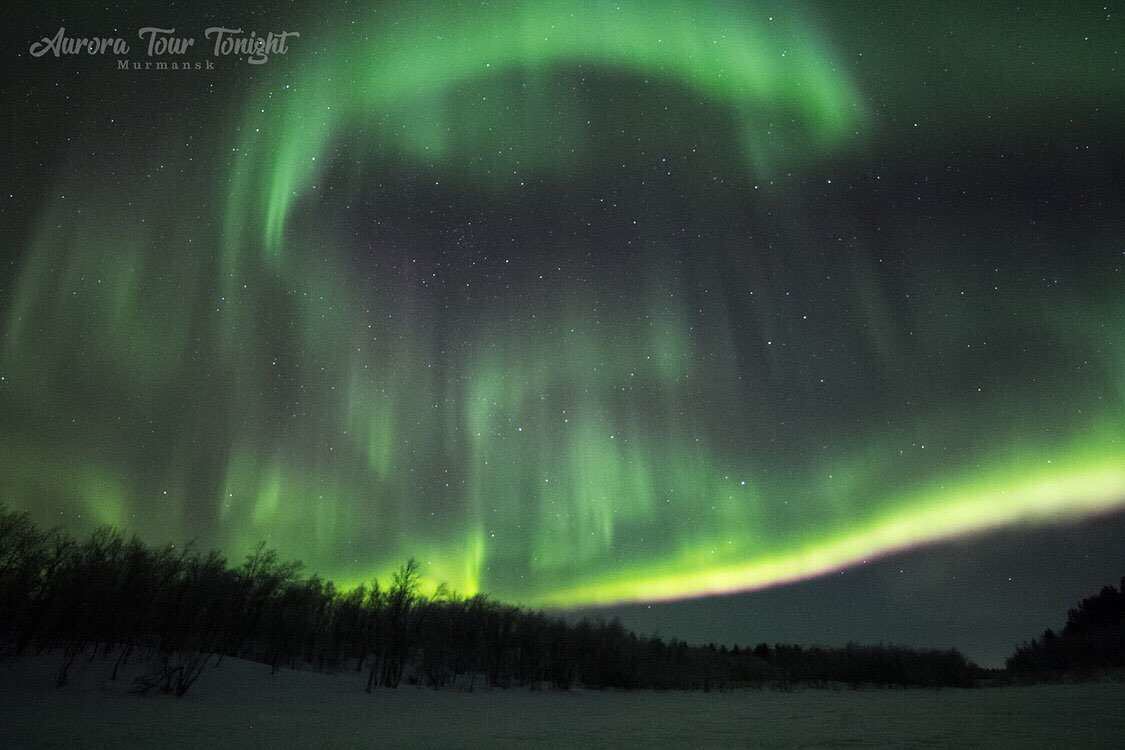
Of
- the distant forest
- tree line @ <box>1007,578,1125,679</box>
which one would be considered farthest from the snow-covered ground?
tree line @ <box>1007,578,1125,679</box>

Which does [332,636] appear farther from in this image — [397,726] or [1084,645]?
[1084,645]

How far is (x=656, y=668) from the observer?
124875 millimetres

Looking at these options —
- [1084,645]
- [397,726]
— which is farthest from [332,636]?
[1084,645]

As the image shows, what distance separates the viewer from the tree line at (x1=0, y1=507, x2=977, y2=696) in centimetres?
5097

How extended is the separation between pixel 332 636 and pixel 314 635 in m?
3.33

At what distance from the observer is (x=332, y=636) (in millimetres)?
94500

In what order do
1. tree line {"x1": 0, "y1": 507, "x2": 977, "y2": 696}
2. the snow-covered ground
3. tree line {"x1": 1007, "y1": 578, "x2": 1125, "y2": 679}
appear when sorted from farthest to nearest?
1. tree line {"x1": 1007, "y1": 578, "x2": 1125, "y2": 679}
2. tree line {"x1": 0, "y1": 507, "x2": 977, "y2": 696}
3. the snow-covered ground

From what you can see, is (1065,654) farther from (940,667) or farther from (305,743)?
(305,743)

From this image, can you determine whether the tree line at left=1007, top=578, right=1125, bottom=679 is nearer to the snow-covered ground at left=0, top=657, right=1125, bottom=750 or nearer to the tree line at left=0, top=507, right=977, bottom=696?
the tree line at left=0, top=507, right=977, bottom=696

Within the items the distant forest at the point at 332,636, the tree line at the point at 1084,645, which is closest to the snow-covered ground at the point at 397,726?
the distant forest at the point at 332,636

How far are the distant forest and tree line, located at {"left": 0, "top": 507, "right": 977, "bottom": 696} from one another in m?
0.16

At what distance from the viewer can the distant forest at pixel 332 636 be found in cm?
5106

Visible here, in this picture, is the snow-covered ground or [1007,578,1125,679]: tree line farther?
[1007,578,1125,679]: tree line

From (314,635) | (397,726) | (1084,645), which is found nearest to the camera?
(397,726)
